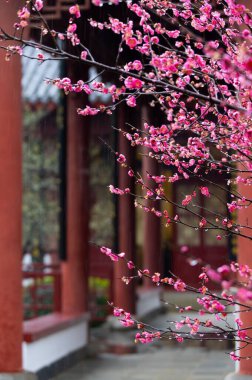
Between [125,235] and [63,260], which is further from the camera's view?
[125,235]

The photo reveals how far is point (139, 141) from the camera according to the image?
4.79 meters

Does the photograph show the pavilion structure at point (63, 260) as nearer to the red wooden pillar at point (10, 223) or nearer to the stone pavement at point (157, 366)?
the red wooden pillar at point (10, 223)

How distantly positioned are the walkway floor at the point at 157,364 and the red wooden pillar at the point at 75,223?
75 cm

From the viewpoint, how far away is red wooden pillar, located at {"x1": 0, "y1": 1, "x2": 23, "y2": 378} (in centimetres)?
703

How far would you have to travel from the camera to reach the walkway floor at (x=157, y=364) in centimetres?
896

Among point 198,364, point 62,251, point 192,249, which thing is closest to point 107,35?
point 62,251

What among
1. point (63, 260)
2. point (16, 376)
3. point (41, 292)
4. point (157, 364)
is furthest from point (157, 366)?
point (16, 376)

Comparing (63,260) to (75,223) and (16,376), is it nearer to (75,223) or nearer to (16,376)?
(75,223)

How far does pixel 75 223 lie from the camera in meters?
10.7

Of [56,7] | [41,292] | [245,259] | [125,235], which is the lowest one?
[41,292]

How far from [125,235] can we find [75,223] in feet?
7.89

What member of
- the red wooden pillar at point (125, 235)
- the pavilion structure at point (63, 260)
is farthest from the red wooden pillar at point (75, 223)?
the red wooden pillar at point (125, 235)

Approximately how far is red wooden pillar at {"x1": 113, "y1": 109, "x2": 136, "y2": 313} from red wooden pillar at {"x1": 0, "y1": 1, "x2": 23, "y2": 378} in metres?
5.59

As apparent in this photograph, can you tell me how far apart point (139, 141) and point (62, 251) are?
19.5ft
